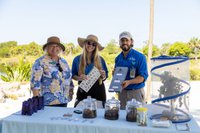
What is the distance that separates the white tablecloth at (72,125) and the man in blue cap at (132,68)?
68 cm

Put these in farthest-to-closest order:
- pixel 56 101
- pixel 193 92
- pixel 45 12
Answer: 1. pixel 45 12
2. pixel 193 92
3. pixel 56 101

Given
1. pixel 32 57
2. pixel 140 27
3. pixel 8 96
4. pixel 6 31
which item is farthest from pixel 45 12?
pixel 8 96

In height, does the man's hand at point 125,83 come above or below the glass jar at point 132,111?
above

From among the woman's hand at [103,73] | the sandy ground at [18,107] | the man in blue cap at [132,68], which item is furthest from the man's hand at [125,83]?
the sandy ground at [18,107]

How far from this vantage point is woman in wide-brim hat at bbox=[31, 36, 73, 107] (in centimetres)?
251

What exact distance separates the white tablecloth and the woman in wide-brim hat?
0.48 meters

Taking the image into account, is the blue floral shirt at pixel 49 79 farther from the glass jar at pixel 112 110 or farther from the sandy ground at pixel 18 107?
the sandy ground at pixel 18 107

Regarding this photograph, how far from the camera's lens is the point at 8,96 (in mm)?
6656

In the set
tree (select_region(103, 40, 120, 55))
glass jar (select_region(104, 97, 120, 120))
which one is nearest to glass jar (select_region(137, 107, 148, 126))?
glass jar (select_region(104, 97, 120, 120))

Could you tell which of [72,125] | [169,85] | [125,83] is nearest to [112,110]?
[72,125]

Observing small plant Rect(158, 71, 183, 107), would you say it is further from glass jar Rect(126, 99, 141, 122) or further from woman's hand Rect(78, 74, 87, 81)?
woman's hand Rect(78, 74, 87, 81)

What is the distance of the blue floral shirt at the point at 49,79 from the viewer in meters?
2.50

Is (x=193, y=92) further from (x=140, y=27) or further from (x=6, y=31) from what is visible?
(x=6, y=31)

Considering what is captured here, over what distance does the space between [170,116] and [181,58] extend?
0.42 m
